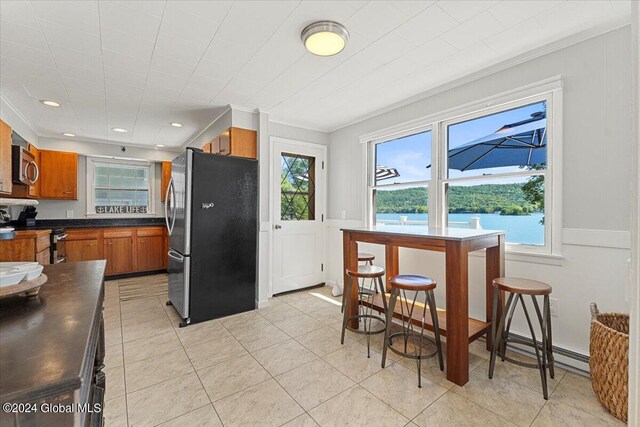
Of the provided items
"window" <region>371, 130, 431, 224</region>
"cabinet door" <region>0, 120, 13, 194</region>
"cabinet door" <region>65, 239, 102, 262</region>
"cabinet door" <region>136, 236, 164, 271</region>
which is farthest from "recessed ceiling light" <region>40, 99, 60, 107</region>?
"window" <region>371, 130, 431, 224</region>

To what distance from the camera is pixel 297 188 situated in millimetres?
4207

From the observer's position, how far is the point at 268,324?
119 inches

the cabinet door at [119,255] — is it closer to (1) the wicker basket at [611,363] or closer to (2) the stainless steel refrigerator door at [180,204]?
(2) the stainless steel refrigerator door at [180,204]

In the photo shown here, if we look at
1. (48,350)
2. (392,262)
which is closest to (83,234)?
(392,262)

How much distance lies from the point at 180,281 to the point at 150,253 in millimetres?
2634

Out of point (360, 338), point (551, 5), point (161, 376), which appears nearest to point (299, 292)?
point (360, 338)

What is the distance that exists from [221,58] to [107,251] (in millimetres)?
4112

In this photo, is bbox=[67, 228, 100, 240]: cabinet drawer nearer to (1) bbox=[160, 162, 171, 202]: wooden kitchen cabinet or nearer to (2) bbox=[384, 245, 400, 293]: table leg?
(1) bbox=[160, 162, 171, 202]: wooden kitchen cabinet

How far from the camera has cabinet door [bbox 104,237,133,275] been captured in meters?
4.82

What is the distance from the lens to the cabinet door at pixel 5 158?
2939mm

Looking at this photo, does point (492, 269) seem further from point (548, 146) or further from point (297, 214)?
point (297, 214)

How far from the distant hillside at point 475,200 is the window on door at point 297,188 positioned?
3.97ft

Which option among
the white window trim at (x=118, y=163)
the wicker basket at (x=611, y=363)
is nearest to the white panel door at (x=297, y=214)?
the wicker basket at (x=611, y=363)

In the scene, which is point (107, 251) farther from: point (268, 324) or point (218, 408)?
point (218, 408)
